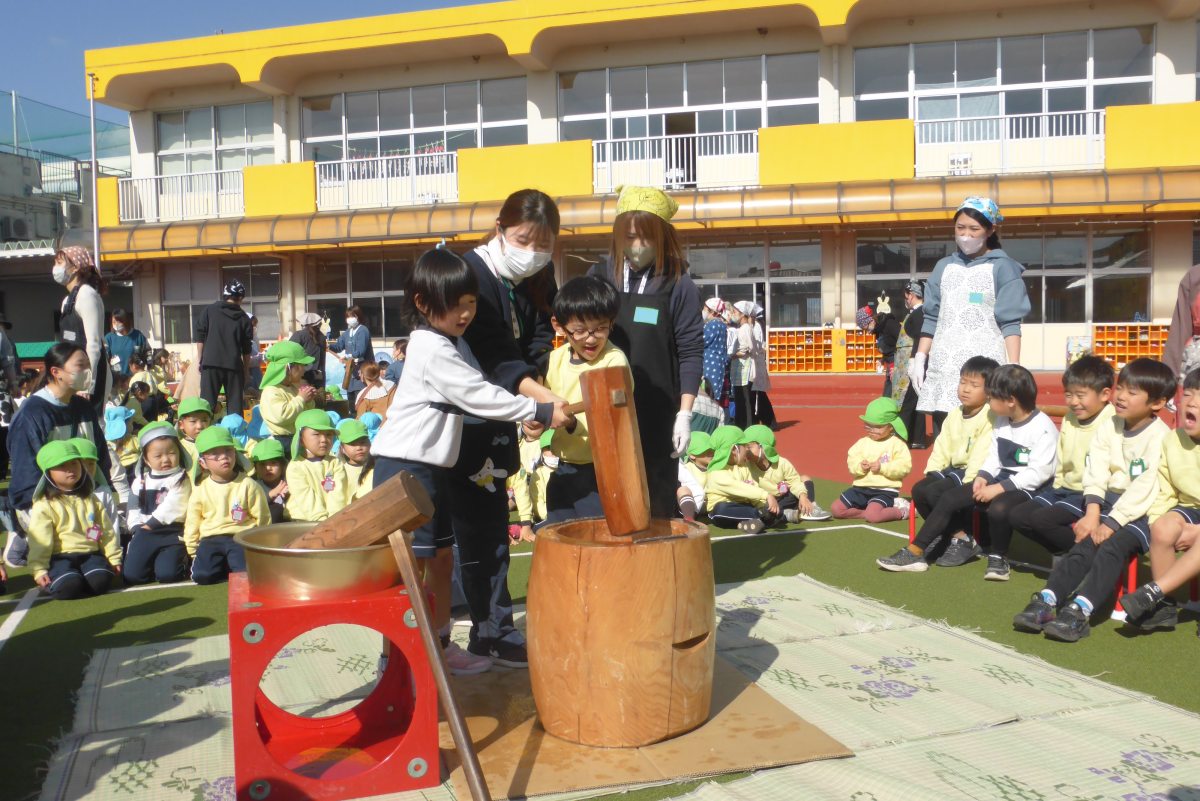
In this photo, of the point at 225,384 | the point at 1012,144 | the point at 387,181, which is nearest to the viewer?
the point at 225,384

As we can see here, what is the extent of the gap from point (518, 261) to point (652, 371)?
2.73 ft

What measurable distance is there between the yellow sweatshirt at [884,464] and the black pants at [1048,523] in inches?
78.9

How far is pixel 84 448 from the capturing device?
5.30 meters

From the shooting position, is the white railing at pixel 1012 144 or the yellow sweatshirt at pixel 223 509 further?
the white railing at pixel 1012 144

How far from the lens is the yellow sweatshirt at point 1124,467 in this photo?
4.25 meters

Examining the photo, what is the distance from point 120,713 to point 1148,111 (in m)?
19.0

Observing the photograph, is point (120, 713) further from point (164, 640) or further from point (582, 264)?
point (582, 264)

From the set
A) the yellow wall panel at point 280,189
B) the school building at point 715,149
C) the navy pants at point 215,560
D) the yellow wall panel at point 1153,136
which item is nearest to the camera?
the navy pants at point 215,560

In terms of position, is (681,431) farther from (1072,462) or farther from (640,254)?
(1072,462)

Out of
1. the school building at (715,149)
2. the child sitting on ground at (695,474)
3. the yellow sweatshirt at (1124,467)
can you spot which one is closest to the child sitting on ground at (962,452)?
the yellow sweatshirt at (1124,467)

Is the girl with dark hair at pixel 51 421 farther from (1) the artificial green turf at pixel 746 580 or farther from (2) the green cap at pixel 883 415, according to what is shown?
(2) the green cap at pixel 883 415

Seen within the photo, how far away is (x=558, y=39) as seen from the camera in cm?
1988

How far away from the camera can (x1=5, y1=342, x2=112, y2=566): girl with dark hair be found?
5293 mm

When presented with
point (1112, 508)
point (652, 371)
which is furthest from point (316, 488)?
point (1112, 508)
